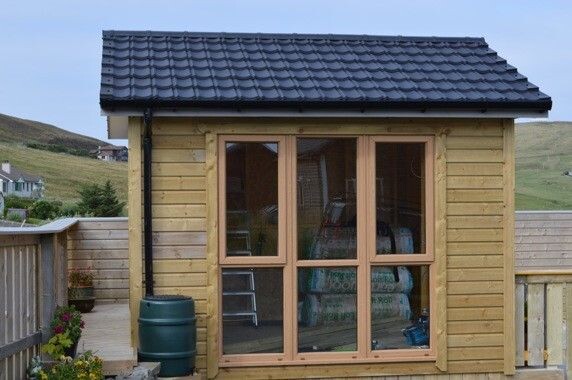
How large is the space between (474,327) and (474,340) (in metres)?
0.11

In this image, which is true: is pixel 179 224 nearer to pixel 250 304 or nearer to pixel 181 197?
pixel 181 197

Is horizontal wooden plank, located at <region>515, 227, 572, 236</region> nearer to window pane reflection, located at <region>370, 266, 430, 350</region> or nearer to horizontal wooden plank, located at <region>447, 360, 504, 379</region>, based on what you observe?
horizontal wooden plank, located at <region>447, 360, 504, 379</region>

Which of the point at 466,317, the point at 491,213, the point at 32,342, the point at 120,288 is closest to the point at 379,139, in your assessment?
the point at 491,213

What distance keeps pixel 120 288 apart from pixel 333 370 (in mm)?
5414

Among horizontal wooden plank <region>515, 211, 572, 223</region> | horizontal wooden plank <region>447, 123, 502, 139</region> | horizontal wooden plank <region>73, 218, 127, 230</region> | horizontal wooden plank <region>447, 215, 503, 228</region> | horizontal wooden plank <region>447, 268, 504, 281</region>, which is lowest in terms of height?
horizontal wooden plank <region>447, 268, 504, 281</region>

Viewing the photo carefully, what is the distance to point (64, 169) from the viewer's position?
209ft

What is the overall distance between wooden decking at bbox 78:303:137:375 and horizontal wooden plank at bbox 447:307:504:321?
2.74 meters

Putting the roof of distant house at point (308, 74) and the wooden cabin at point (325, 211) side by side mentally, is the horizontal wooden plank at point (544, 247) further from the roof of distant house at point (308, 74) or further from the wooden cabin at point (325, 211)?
the wooden cabin at point (325, 211)

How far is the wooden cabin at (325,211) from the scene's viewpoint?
8.34m

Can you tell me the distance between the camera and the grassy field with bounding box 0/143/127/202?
2274 inches

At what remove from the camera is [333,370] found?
339 inches

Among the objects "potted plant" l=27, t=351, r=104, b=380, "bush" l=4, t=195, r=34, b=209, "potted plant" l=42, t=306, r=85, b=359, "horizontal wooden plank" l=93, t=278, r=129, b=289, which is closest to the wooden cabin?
"potted plant" l=42, t=306, r=85, b=359

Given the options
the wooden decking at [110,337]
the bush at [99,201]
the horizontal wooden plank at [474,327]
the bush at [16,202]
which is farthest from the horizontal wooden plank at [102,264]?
the bush at [16,202]

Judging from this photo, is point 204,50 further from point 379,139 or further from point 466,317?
point 466,317
